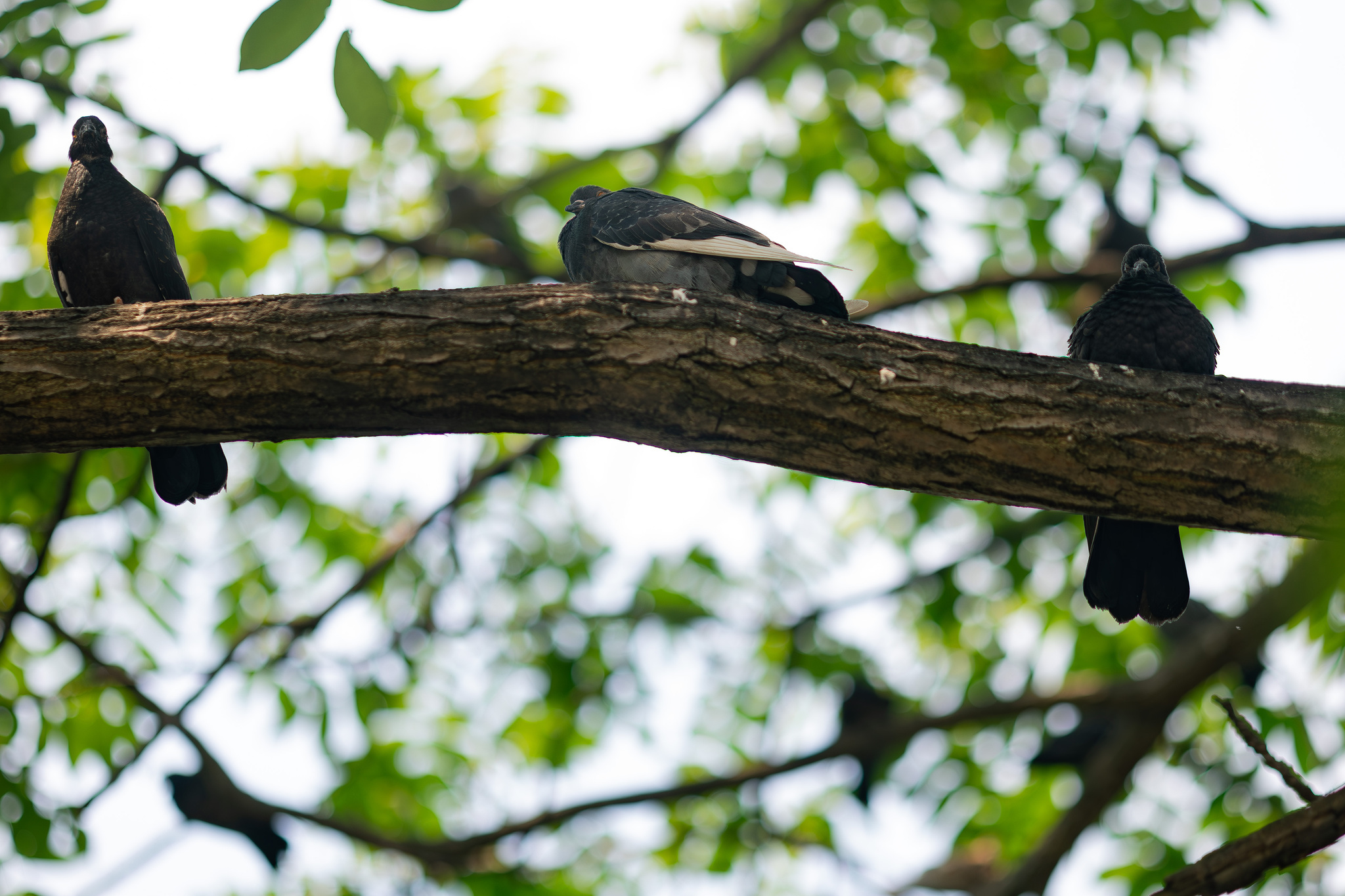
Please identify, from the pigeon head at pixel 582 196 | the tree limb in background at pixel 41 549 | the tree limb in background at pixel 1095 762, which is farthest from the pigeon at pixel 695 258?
the tree limb in background at pixel 1095 762

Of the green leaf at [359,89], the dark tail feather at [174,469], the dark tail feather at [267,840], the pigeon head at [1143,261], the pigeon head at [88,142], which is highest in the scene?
the pigeon head at [1143,261]

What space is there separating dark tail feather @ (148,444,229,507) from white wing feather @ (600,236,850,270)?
169 centimetres

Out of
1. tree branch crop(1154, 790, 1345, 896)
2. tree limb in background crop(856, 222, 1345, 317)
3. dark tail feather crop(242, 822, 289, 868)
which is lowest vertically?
dark tail feather crop(242, 822, 289, 868)

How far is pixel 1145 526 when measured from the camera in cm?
329

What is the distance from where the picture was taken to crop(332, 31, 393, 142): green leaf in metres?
2.67

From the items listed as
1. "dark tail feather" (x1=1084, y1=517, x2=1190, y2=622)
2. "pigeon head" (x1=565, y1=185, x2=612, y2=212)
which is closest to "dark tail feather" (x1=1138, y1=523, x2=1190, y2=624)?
"dark tail feather" (x1=1084, y1=517, x2=1190, y2=622)

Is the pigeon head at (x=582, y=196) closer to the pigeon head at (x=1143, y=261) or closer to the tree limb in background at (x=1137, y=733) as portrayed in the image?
the pigeon head at (x=1143, y=261)

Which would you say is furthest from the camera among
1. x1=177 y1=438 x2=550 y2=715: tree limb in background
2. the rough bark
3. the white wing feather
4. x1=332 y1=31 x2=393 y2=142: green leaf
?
x1=177 y1=438 x2=550 y2=715: tree limb in background

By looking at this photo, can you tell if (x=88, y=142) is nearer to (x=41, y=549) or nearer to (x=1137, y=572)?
(x=41, y=549)

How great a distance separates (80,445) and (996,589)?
562 cm

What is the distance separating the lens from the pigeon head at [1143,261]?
3740 mm

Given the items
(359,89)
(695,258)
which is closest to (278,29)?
(359,89)

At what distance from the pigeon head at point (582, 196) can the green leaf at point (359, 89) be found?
165cm

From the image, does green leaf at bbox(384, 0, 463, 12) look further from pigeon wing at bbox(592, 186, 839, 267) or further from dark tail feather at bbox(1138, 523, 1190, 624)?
dark tail feather at bbox(1138, 523, 1190, 624)
